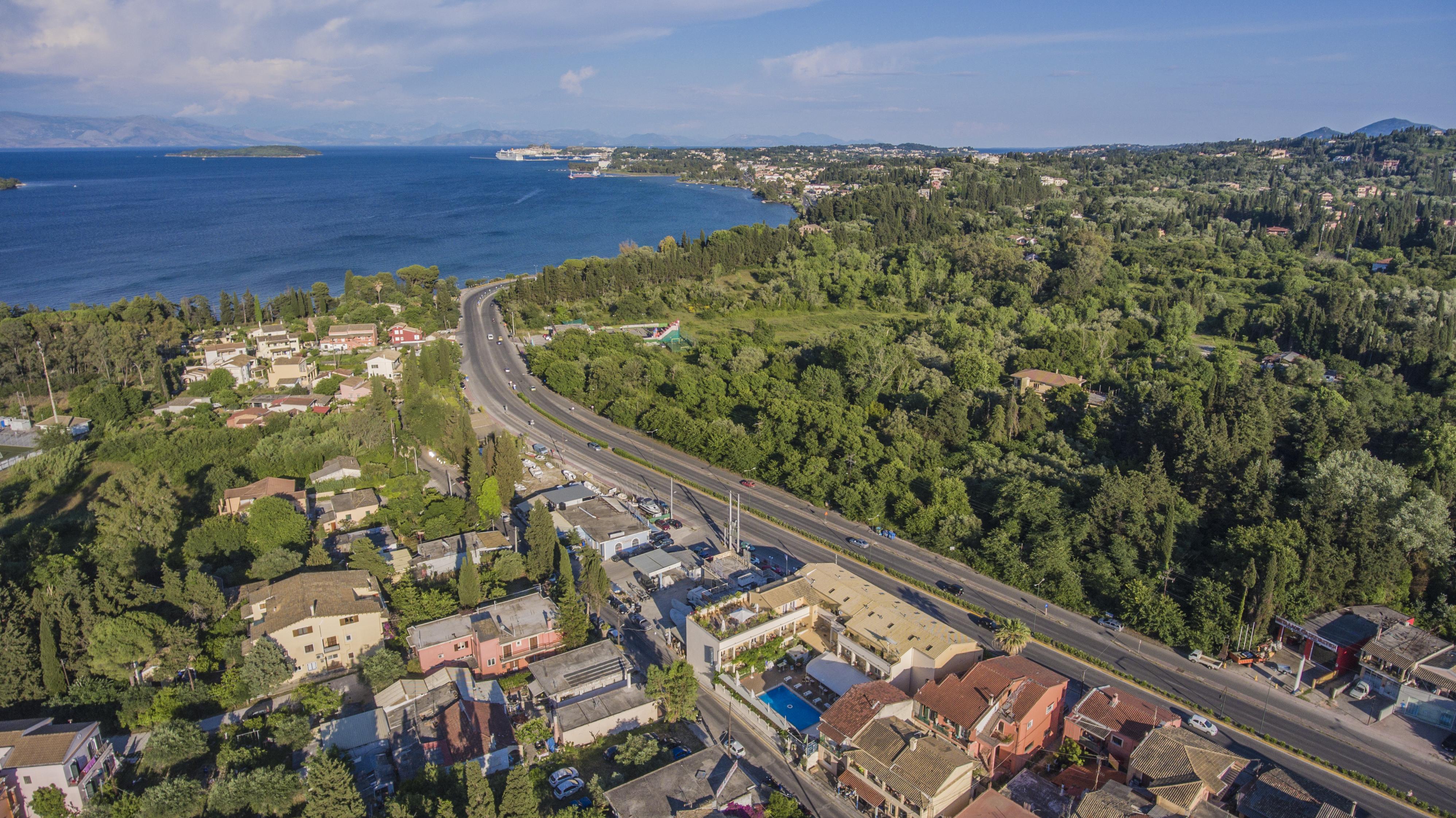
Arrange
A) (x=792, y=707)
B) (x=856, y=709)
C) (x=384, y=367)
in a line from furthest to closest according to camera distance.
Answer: (x=384, y=367) → (x=792, y=707) → (x=856, y=709)

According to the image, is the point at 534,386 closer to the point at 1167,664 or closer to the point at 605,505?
the point at 605,505

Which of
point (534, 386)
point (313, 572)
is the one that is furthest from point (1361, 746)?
point (534, 386)

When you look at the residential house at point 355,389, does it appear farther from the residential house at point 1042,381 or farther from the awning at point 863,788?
the residential house at point 1042,381

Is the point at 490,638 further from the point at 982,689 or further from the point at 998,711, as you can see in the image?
the point at 998,711

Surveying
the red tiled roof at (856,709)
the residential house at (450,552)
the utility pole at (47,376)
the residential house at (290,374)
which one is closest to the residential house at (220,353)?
the residential house at (290,374)

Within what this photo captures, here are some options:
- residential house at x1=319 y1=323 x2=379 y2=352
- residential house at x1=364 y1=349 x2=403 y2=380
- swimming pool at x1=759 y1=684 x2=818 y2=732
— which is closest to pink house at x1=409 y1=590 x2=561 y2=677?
swimming pool at x1=759 y1=684 x2=818 y2=732

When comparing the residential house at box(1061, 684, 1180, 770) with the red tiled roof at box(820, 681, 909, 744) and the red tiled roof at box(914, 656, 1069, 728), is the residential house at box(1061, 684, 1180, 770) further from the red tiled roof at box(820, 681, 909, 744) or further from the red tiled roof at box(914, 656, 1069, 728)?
the red tiled roof at box(820, 681, 909, 744)

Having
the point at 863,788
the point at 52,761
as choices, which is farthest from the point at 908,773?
the point at 52,761
